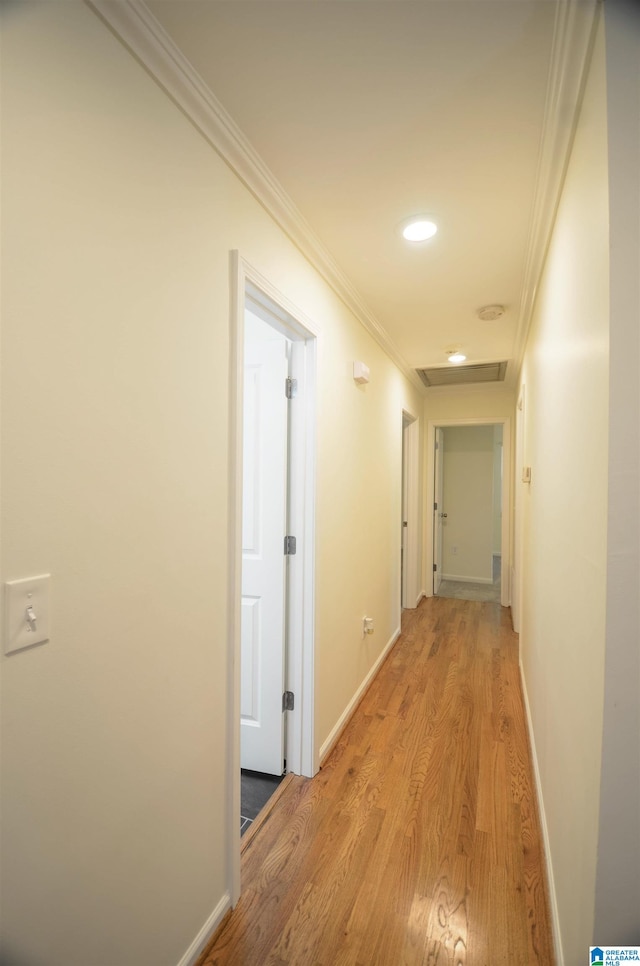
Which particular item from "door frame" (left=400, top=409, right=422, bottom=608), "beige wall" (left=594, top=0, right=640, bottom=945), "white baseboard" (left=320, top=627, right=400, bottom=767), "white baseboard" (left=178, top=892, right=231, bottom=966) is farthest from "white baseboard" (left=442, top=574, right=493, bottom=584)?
"beige wall" (left=594, top=0, right=640, bottom=945)

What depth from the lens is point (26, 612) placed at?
30.5 inches

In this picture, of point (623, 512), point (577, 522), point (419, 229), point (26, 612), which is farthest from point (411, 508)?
point (26, 612)

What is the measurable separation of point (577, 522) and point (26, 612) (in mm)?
1247

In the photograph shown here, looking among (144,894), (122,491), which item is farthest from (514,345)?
(144,894)

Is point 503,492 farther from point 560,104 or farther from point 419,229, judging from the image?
point 560,104

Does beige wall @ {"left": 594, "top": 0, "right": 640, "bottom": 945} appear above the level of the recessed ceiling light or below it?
below

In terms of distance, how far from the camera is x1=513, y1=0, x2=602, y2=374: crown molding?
→ 0.93 m

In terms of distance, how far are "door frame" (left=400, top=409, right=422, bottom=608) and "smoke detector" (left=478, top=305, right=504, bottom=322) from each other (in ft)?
6.70

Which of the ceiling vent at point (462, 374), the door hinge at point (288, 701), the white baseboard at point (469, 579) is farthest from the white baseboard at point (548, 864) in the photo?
the white baseboard at point (469, 579)

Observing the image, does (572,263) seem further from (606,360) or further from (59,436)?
(59,436)

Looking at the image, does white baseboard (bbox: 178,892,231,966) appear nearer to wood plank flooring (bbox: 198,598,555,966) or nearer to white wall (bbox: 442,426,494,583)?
wood plank flooring (bbox: 198,598,555,966)

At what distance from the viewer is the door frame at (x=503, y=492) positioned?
15.7ft

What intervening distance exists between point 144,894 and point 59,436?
109 cm

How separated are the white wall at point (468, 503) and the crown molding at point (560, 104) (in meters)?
4.62
